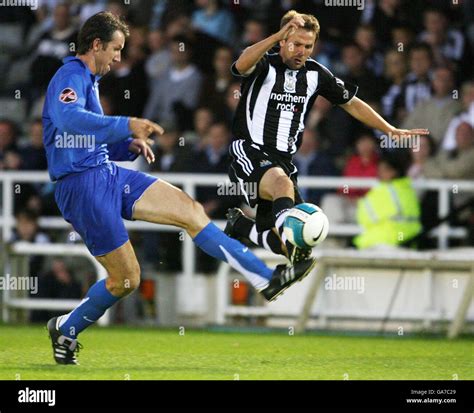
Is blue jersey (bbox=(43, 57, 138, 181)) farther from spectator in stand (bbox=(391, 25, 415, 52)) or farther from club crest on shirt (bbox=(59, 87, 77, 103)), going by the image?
spectator in stand (bbox=(391, 25, 415, 52))

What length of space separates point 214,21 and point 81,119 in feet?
26.2

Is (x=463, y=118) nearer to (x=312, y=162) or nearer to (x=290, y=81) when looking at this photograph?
(x=312, y=162)

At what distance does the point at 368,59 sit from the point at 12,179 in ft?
13.5

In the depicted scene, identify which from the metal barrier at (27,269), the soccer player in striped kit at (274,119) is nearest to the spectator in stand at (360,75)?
the metal barrier at (27,269)

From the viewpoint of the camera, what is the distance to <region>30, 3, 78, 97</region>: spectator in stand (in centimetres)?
1619

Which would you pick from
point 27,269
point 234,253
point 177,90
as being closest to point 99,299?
point 234,253

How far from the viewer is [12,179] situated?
1400 cm

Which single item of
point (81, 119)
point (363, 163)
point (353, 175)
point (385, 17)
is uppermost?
point (385, 17)

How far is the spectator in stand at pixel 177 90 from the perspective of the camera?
597 inches

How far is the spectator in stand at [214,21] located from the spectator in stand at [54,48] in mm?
1511

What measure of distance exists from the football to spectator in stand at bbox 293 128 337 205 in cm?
486

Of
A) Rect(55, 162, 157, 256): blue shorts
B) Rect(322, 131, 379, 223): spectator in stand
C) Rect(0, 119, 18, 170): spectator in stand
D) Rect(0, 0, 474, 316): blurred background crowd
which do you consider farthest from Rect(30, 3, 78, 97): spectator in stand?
Rect(55, 162, 157, 256): blue shorts

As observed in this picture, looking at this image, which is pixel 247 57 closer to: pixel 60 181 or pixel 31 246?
pixel 60 181

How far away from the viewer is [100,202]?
28.2 ft
